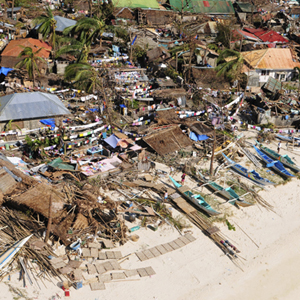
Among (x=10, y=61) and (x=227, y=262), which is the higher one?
(x=10, y=61)

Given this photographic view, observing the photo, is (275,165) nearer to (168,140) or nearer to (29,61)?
(168,140)

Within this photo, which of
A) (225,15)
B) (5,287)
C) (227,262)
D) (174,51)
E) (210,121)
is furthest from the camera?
(225,15)

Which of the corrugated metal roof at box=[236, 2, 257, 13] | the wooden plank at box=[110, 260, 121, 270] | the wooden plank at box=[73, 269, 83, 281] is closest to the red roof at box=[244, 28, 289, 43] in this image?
the corrugated metal roof at box=[236, 2, 257, 13]

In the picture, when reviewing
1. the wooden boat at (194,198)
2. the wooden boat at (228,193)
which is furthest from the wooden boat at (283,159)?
the wooden boat at (194,198)

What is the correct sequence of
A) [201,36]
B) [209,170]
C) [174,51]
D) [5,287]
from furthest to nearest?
[201,36] → [174,51] → [209,170] → [5,287]

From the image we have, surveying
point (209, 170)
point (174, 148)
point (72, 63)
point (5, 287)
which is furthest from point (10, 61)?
point (5, 287)

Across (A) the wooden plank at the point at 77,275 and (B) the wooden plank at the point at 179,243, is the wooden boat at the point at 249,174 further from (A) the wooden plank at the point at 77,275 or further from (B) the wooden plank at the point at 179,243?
(A) the wooden plank at the point at 77,275

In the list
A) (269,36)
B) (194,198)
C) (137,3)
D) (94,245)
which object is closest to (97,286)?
(94,245)

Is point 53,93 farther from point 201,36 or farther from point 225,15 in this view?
point 225,15

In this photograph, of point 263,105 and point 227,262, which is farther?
point 263,105
